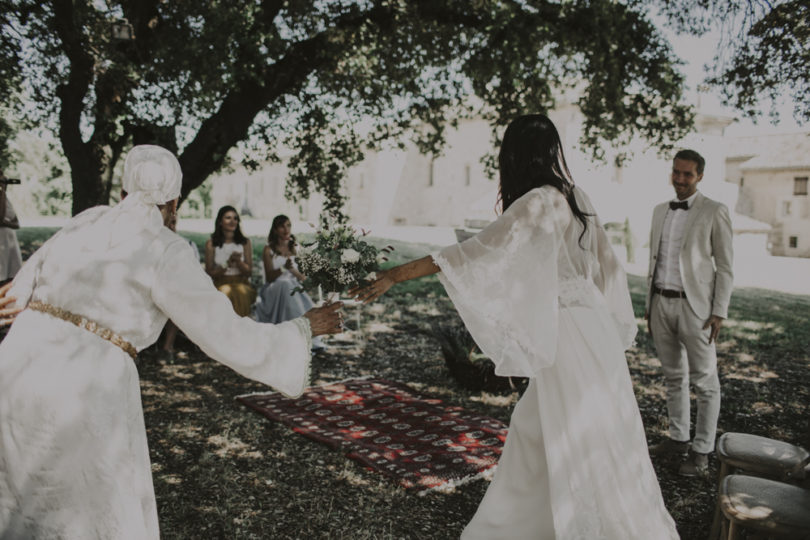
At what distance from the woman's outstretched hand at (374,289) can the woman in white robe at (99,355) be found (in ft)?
3.67

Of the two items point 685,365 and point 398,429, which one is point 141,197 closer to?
point 398,429

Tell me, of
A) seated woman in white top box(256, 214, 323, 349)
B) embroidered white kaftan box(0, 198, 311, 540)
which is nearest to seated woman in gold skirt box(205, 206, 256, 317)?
seated woman in white top box(256, 214, 323, 349)

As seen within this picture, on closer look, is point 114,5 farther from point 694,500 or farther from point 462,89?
point 694,500

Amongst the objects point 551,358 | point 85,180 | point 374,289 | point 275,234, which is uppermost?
point 85,180

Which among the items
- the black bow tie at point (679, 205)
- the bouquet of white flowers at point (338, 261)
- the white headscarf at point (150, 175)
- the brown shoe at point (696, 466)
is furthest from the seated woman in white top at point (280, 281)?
the white headscarf at point (150, 175)

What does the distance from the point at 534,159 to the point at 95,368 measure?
2241 mm

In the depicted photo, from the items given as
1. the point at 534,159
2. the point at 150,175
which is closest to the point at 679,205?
the point at 534,159

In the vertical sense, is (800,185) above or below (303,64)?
above

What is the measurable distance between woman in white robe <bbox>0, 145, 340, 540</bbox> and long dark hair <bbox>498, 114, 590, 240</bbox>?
60.4 inches

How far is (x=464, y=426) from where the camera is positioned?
6.01 m

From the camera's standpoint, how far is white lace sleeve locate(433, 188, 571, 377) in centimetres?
312

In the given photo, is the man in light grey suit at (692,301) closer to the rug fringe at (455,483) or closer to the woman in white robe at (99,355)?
the rug fringe at (455,483)

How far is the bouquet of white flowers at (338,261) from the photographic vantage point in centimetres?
395

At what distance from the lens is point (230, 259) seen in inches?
351
